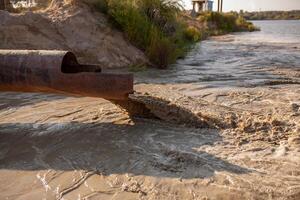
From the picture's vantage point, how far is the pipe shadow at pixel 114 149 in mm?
3609

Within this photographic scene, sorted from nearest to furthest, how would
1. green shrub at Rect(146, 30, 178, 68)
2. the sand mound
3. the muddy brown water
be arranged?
the muddy brown water
the sand mound
green shrub at Rect(146, 30, 178, 68)

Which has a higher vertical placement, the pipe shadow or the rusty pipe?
the rusty pipe

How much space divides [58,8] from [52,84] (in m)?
6.58

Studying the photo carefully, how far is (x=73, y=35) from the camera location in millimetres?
9859

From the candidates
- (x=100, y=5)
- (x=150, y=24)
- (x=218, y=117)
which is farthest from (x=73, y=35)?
(x=218, y=117)

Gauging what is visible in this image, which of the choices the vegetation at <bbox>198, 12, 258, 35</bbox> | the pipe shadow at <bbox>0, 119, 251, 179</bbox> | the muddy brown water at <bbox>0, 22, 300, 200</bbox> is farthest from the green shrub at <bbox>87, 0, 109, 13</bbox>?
the vegetation at <bbox>198, 12, 258, 35</bbox>

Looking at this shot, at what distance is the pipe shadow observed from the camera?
11.8 feet

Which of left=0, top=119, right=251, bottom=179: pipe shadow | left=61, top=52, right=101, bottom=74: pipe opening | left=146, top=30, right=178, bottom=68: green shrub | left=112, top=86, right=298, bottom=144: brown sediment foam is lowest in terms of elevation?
left=0, top=119, right=251, bottom=179: pipe shadow

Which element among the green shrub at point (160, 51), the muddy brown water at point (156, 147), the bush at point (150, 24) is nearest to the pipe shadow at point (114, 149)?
the muddy brown water at point (156, 147)

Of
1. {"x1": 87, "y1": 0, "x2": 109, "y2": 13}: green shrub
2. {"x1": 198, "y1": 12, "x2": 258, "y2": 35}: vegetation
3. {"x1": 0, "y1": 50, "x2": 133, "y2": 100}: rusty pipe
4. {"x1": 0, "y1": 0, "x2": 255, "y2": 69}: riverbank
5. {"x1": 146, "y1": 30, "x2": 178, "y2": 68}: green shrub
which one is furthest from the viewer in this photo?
{"x1": 198, "y1": 12, "x2": 258, "y2": 35}: vegetation

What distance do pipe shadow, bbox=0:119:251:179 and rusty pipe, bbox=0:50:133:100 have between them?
1.61 feet

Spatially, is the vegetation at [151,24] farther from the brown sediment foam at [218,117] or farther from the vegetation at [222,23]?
the vegetation at [222,23]

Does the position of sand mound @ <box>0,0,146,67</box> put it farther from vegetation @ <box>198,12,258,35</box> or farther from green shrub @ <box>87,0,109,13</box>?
vegetation @ <box>198,12,258,35</box>

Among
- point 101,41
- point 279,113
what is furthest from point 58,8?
point 279,113
